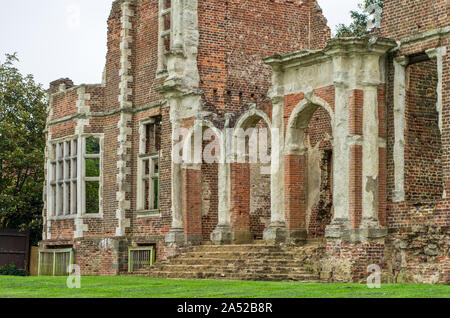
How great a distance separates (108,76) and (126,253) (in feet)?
18.2

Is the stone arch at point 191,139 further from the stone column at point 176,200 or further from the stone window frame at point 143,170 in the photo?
the stone window frame at point 143,170

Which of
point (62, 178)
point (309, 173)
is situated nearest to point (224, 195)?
point (309, 173)

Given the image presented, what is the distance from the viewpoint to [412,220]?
64.2ft

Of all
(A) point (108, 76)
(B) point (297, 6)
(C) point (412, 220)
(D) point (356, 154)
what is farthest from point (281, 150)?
(A) point (108, 76)

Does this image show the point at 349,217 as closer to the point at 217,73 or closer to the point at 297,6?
the point at 217,73

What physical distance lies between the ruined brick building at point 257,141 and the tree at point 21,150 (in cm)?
314

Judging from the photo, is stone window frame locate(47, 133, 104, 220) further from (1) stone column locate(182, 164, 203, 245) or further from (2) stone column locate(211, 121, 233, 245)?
(2) stone column locate(211, 121, 233, 245)

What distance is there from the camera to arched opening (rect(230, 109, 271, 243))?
79.8 ft

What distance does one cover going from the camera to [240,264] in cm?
2166

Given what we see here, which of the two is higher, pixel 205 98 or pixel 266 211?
pixel 205 98

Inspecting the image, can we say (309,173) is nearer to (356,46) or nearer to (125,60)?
(356,46)

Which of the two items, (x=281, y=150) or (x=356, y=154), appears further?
(x=281, y=150)

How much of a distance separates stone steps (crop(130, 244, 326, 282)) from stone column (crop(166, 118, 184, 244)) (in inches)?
26.8

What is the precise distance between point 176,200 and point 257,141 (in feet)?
8.78
